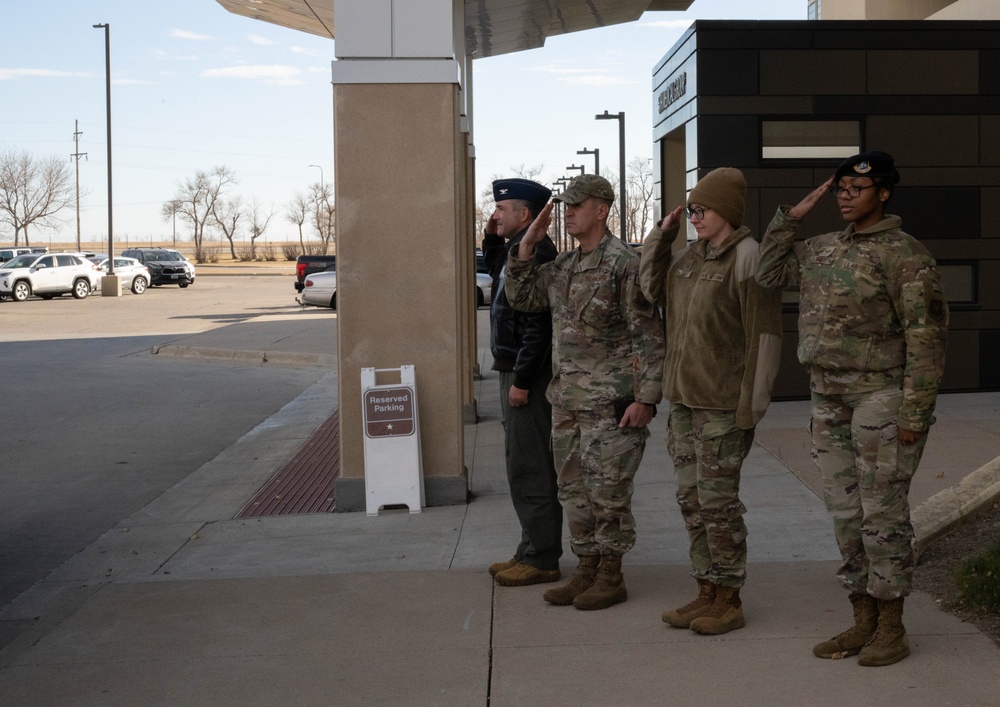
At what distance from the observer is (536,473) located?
18.4ft

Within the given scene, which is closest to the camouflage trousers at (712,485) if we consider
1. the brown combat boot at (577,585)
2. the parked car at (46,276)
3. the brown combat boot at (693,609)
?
the brown combat boot at (693,609)

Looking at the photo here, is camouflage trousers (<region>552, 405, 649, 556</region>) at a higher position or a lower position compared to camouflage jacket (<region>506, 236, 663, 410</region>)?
lower

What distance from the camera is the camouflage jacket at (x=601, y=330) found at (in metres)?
5.01

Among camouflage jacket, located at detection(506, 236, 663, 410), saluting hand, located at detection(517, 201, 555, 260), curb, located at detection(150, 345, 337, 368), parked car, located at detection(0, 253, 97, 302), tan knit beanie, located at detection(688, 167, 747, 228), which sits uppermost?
parked car, located at detection(0, 253, 97, 302)

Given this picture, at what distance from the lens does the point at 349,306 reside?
764 centimetres

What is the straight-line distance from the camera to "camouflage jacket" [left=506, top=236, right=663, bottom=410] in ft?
16.4

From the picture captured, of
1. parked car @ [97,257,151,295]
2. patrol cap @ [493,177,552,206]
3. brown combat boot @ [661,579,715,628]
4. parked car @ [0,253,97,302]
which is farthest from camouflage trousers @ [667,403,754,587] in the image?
parked car @ [97,257,151,295]

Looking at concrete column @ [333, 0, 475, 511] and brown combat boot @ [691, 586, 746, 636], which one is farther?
concrete column @ [333, 0, 475, 511]

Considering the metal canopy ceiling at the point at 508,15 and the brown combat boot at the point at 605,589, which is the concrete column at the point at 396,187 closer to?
the brown combat boot at the point at 605,589

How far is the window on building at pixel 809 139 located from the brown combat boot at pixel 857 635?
777 cm

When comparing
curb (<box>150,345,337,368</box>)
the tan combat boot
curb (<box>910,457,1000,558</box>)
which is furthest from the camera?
curb (<box>150,345,337,368</box>)

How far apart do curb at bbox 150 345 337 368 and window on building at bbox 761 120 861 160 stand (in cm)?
873

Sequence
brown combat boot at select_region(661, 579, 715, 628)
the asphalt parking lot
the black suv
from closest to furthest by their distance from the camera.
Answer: brown combat boot at select_region(661, 579, 715, 628)
the asphalt parking lot
the black suv

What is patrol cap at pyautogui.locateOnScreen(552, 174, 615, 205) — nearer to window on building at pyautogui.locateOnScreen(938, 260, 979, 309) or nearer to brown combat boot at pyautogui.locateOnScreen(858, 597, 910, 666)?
brown combat boot at pyautogui.locateOnScreen(858, 597, 910, 666)
